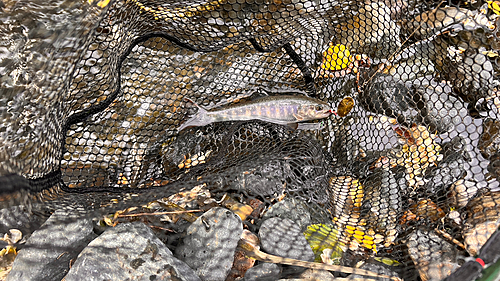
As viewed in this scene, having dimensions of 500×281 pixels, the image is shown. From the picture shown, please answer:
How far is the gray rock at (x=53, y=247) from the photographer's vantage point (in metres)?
2.22

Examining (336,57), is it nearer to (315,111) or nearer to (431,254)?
(315,111)

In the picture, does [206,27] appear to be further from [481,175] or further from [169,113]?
[481,175]

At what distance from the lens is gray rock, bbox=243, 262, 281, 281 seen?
8.09 ft

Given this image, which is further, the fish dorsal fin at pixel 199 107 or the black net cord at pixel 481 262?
the fish dorsal fin at pixel 199 107

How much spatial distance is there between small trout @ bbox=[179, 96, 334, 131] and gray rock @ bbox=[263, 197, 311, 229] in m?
0.96

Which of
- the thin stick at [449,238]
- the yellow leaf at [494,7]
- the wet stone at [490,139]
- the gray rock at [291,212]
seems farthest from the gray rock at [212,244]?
the yellow leaf at [494,7]

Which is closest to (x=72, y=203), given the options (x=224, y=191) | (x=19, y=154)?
(x=19, y=154)

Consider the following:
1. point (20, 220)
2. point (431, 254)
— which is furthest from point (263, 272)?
point (20, 220)

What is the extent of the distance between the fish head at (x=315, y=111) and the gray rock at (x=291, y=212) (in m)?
0.98

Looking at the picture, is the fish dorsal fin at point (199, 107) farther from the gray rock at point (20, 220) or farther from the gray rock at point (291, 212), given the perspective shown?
the gray rock at point (20, 220)

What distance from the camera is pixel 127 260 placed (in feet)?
7.08

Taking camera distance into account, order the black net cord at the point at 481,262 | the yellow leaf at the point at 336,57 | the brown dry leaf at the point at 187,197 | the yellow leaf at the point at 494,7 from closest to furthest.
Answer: the black net cord at the point at 481,262 < the brown dry leaf at the point at 187,197 < the yellow leaf at the point at 494,7 < the yellow leaf at the point at 336,57

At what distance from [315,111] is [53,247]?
2.78 meters

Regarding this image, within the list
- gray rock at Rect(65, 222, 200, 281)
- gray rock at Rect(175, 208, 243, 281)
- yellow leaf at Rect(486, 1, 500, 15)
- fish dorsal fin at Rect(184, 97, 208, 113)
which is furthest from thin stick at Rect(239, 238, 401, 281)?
yellow leaf at Rect(486, 1, 500, 15)
